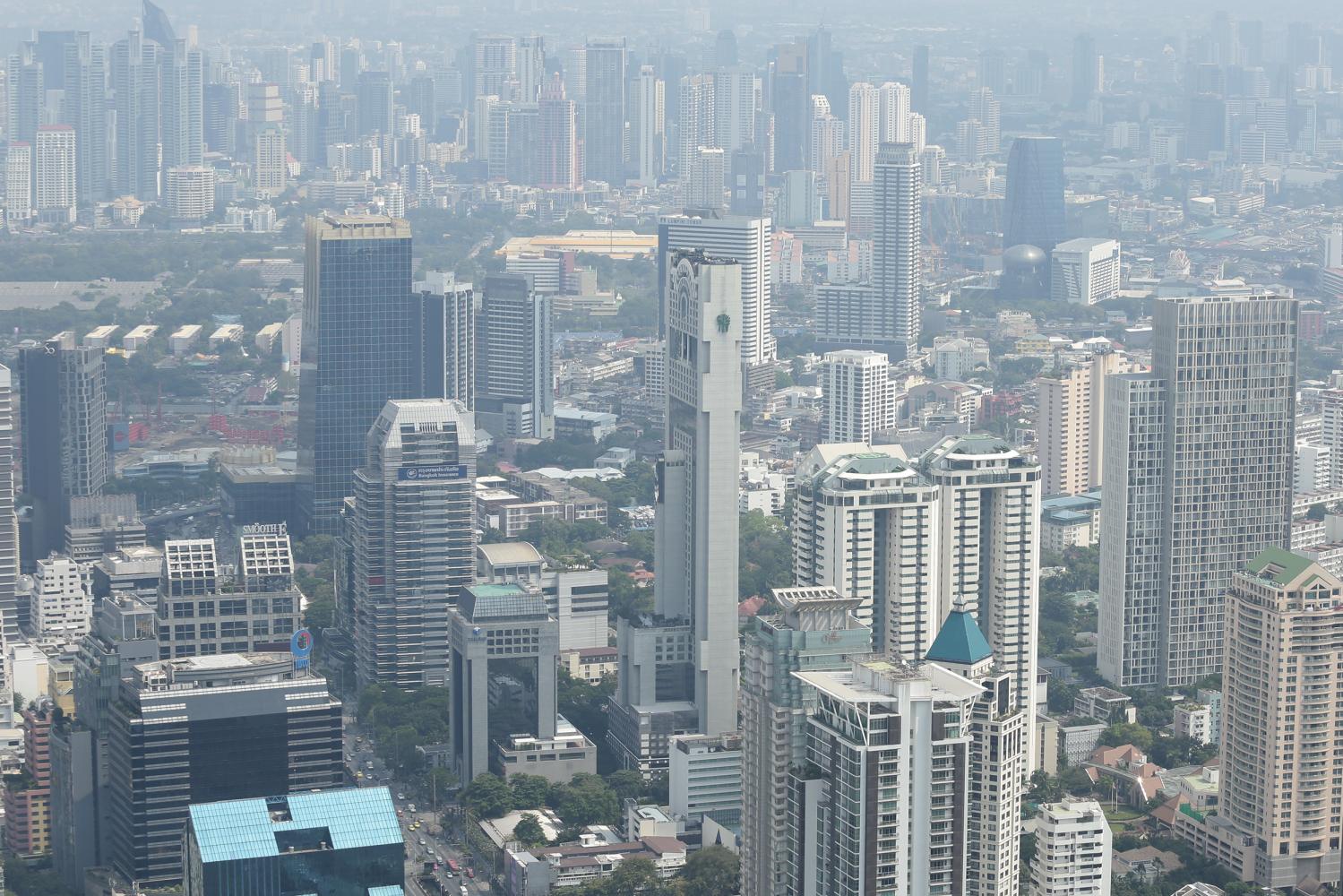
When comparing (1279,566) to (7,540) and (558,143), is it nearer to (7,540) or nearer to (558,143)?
(7,540)

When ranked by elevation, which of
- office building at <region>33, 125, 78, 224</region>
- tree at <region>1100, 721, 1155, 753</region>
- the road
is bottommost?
the road

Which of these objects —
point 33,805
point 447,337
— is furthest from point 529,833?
point 447,337

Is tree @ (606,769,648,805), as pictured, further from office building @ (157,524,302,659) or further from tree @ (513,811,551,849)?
office building @ (157,524,302,659)

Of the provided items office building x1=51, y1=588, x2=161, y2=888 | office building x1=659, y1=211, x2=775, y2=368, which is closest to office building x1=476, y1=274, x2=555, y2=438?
office building x1=659, y1=211, x2=775, y2=368

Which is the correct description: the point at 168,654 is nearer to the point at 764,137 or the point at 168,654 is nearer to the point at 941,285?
the point at 941,285

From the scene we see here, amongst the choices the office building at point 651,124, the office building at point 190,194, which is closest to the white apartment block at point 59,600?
the office building at point 190,194

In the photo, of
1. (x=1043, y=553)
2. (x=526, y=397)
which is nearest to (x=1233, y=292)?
(x=1043, y=553)

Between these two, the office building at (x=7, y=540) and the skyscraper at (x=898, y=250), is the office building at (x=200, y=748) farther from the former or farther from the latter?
the skyscraper at (x=898, y=250)
